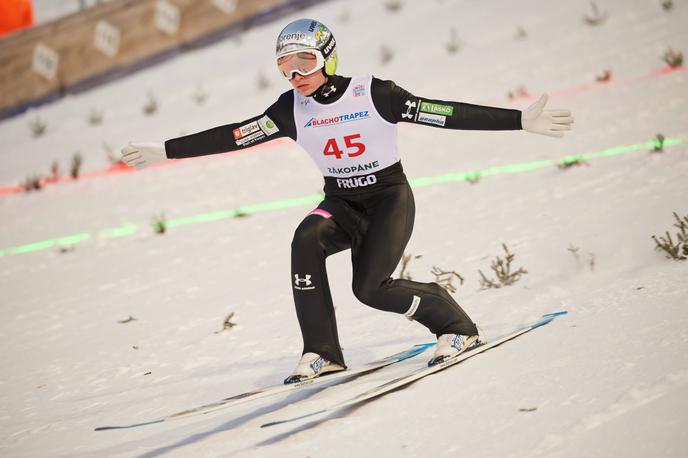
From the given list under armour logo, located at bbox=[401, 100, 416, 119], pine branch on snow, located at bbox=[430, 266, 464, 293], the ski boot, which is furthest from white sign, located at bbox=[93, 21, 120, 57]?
the ski boot

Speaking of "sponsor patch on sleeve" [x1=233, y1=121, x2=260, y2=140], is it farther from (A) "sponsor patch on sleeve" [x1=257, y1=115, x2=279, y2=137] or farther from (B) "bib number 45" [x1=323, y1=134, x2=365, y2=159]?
(B) "bib number 45" [x1=323, y1=134, x2=365, y2=159]

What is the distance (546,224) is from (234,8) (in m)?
12.0

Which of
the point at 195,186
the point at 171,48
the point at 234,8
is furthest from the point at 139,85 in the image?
the point at 195,186

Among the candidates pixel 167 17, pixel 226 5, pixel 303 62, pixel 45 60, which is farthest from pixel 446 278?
pixel 226 5

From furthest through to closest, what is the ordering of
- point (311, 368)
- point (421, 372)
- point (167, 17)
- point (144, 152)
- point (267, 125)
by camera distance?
1. point (167, 17)
2. point (144, 152)
3. point (267, 125)
4. point (311, 368)
5. point (421, 372)

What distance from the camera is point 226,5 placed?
56.9 feet

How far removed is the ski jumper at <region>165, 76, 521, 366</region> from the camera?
15.4ft

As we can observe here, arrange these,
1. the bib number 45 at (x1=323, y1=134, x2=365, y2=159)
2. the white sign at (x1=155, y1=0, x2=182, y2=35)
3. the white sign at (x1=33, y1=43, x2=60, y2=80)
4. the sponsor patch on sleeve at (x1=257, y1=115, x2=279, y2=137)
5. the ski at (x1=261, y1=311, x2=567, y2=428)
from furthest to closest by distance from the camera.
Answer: the white sign at (x1=155, y1=0, x2=182, y2=35)
the white sign at (x1=33, y1=43, x2=60, y2=80)
the sponsor patch on sleeve at (x1=257, y1=115, x2=279, y2=137)
the bib number 45 at (x1=323, y1=134, x2=365, y2=159)
the ski at (x1=261, y1=311, x2=567, y2=428)

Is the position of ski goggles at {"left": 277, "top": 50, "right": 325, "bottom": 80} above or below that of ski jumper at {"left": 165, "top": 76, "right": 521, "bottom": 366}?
above

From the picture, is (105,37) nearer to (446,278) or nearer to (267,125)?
(446,278)

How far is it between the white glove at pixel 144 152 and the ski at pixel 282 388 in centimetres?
158

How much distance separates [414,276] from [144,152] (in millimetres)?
2457

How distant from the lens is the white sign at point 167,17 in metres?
16.7

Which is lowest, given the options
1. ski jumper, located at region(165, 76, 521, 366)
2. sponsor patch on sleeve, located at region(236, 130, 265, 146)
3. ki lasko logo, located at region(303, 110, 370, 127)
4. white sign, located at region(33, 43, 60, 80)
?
ski jumper, located at region(165, 76, 521, 366)
